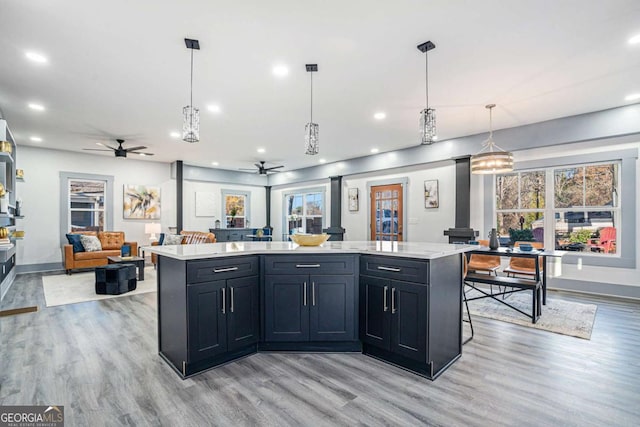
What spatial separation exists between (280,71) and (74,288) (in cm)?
518

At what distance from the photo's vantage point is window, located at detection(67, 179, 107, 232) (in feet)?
24.9

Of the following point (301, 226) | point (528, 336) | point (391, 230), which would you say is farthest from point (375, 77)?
point (301, 226)

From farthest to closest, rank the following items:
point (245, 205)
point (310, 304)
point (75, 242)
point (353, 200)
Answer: point (245, 205) → point (353, 200) → point (75, 242) → point (310, 304)

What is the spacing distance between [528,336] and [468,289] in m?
2.26

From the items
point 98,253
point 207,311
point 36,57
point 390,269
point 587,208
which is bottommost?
point 98,253

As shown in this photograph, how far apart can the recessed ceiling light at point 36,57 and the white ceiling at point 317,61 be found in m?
0.08

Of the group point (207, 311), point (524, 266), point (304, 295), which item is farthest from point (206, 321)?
point (524, 266)

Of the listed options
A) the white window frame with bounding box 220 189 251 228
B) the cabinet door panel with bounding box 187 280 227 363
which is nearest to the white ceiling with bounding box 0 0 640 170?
the cabinet door panel with bounding box 187 280 227 363

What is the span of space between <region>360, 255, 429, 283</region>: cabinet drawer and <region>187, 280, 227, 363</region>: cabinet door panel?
4.04 ft

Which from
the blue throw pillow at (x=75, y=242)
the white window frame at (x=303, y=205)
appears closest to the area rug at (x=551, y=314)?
the white window frame at (x=303, y=205)

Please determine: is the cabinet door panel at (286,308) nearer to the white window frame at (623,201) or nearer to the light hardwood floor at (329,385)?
the light hardwood floor at (329,385)

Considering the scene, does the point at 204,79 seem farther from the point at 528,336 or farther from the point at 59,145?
the point at 59,145

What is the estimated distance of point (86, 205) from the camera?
780 centimetres

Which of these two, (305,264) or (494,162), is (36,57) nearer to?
(305,264)
